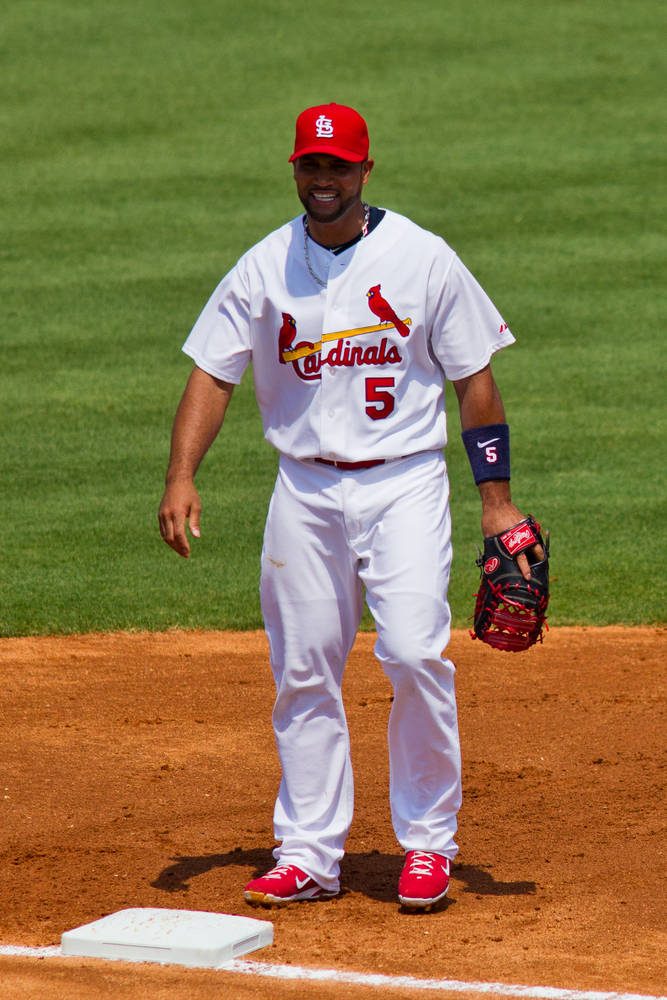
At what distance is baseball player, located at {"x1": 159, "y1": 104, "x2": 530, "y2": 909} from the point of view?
3957 mm

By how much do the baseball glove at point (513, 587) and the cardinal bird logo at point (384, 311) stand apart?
2.18ft

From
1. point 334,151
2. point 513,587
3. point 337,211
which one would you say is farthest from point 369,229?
point 513,587

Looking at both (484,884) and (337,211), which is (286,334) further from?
(484,884)

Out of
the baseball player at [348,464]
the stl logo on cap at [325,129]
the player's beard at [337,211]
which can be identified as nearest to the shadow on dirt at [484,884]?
the baseball player at [348,464]

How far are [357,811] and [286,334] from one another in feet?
6.24

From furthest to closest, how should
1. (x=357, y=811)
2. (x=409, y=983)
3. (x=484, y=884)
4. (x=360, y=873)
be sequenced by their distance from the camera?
(x=357, y=811)
(x=360, y=873)
(x=484, y=884)
(x=409, y=983)

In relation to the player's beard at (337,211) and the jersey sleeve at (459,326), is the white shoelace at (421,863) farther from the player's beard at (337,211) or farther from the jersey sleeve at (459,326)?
the player's beard at (337,211)

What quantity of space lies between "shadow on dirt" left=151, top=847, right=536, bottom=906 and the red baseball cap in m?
2.20

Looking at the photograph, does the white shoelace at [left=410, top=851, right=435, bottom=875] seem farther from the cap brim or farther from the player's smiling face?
the cap brim

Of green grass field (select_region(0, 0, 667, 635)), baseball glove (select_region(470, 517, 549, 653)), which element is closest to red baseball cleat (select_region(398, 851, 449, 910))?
baseball glove (select_region(470, 517, 549, 653))

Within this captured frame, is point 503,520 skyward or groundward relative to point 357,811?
skyward

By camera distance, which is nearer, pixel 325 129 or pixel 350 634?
pixel 325 129

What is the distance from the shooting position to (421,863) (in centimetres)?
404

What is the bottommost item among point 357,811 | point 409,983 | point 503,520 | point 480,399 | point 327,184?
point 409,983
